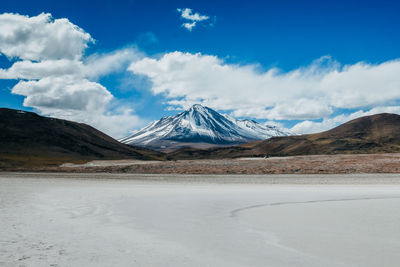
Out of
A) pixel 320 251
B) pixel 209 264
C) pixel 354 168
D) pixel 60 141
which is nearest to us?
pixel 209 264

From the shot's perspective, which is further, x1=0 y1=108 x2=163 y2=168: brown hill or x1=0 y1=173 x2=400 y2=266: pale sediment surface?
x1=0 y1=108 x2=163 y2=168: brown hill

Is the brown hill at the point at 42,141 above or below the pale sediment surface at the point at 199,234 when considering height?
above

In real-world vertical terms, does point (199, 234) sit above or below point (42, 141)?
below

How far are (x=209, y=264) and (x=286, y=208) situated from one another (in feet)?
35.3

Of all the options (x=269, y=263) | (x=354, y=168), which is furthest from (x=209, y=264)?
(x=354, y=168)

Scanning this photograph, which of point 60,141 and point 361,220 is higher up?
point 60,141

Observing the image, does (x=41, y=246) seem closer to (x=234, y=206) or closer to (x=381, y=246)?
(x=381, y=246)

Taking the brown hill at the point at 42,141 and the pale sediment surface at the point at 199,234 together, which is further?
the brown hill at the point at 42,141

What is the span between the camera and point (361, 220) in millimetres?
14000

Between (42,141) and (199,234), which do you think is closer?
(199,234)

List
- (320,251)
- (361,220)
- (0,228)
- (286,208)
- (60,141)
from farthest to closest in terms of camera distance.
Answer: (60,141) → (286,208) → (361,220) → (0,228) → (320,251)

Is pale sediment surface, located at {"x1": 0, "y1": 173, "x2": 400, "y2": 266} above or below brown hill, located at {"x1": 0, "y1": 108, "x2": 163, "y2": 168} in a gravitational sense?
below

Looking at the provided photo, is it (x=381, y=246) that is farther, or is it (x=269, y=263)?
(x=381, y=246)

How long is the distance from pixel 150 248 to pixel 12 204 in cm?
1282
